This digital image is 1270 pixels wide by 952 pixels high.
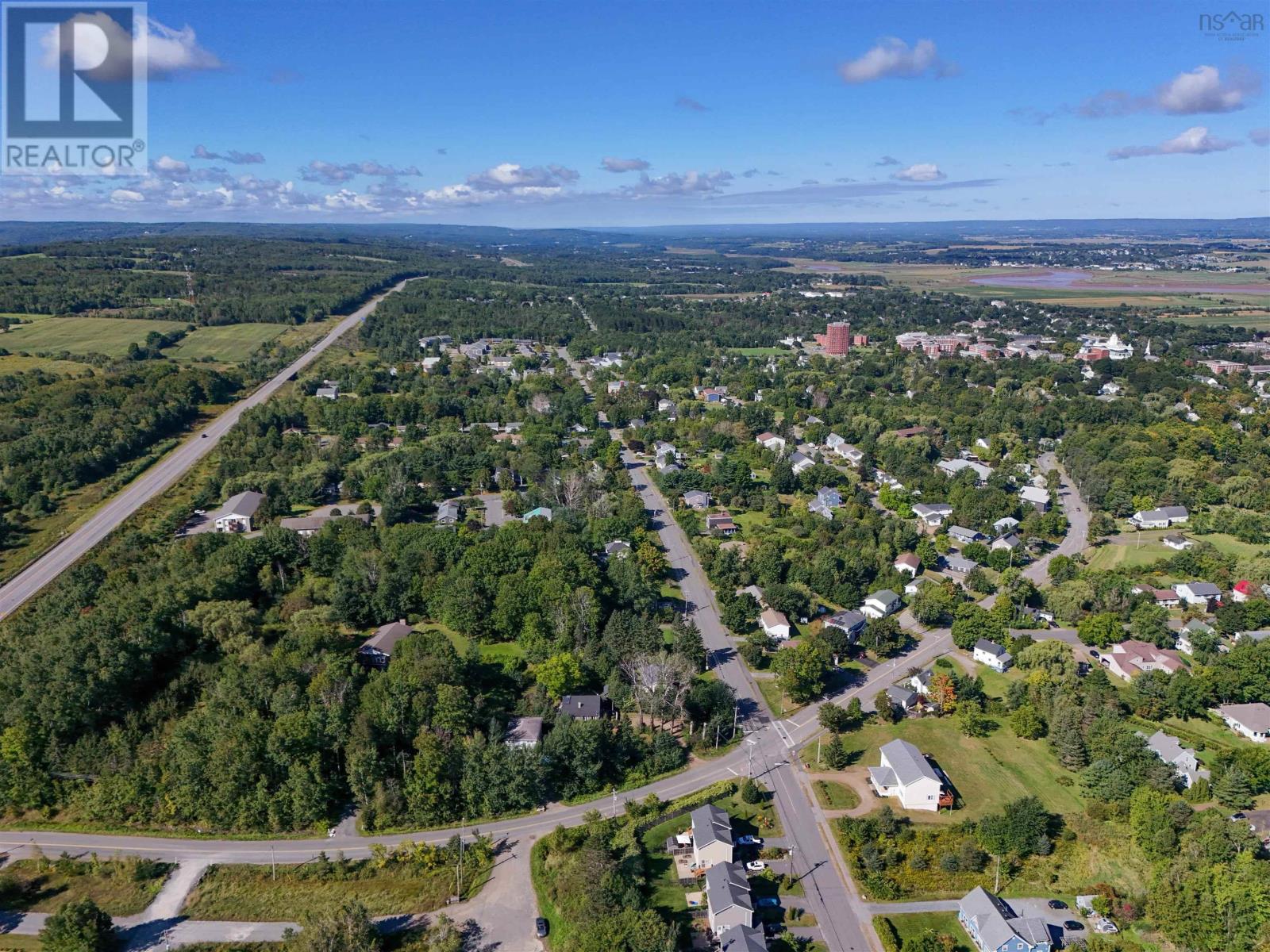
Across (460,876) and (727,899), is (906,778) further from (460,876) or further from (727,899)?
(460,876)

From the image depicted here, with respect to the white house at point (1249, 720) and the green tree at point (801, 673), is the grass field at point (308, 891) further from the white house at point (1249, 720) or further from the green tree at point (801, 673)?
the white house at point (1249, 720)

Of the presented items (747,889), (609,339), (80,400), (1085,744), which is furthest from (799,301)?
(747,889)

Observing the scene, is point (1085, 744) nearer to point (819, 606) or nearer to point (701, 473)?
point (819, 606)

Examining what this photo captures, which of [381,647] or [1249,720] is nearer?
[1249,720]

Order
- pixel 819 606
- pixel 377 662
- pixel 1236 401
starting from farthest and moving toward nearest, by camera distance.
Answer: pixel 1236 401, pixel 819 606, pixel 377 662

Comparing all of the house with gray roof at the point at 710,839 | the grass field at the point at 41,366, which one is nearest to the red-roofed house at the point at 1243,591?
the house with gray roof at the point at 710,839

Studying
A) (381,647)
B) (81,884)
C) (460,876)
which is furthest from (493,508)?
(81,884)

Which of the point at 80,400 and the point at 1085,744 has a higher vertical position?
the point at 80,400

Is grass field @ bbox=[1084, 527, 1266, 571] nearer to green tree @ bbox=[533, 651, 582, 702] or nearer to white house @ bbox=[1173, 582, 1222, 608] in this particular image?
white house @ bbox=[1173, 582, 1222, 608]
